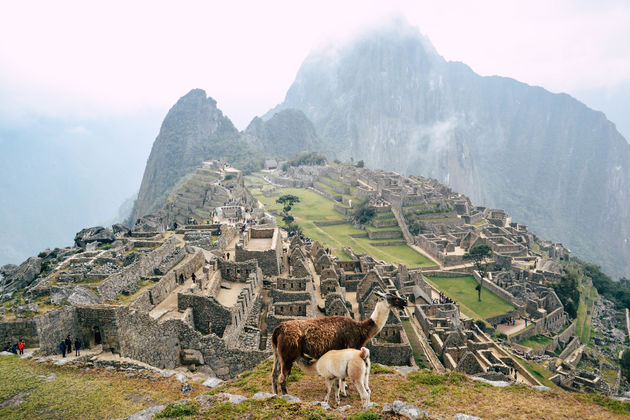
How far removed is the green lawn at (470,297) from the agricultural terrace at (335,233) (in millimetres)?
5027

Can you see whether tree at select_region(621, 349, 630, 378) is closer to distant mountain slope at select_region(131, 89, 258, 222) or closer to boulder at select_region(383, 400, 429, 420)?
boulder at select_region(383, 400, 429, 420)

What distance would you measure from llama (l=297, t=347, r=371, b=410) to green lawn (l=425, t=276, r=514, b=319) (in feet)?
121

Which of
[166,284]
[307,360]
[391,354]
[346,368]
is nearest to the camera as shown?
[346,368]

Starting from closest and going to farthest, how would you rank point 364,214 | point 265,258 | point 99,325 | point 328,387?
point 328,387 → point 99,325 → point 265,258 → point 364,214

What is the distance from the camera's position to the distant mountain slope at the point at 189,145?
14375 centimetres

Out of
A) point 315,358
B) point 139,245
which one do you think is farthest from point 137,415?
point 139,245

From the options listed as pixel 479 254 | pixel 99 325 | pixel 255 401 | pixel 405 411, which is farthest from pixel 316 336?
pixel 479 254

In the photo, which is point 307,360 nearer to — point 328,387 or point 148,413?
point 328,387

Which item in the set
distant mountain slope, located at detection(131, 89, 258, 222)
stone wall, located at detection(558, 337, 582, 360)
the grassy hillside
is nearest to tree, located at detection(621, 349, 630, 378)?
stone wall, located at detection(558, 337, 582, 360)

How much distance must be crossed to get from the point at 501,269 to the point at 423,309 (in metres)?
25.7

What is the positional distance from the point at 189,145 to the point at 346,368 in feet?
522

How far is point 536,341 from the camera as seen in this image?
40469 millimetres

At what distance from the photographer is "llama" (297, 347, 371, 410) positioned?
28.0ft

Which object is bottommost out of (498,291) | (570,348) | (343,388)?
(570,348)
